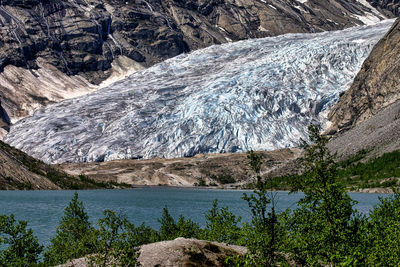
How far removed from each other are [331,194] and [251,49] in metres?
180

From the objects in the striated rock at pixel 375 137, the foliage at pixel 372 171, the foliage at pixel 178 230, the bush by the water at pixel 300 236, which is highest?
→ the striated rock at pixel 375 137

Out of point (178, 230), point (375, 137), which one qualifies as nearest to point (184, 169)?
point (375, 137)

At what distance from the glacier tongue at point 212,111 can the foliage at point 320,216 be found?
400 ft

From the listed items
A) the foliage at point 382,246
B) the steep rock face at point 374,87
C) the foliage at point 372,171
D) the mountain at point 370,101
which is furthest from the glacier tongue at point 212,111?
the foliage at point 382,246

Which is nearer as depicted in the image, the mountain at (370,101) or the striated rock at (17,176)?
the striated rock at (17,176)

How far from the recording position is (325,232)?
16156 mm

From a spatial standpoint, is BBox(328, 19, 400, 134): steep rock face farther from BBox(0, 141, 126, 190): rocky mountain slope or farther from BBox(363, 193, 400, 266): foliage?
BBox(363, 193, 400, 266): foliage

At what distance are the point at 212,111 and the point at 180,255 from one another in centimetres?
13050

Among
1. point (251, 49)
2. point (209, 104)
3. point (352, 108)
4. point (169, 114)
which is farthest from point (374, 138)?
point (251, 49)

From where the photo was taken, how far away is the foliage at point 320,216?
15.8 meters

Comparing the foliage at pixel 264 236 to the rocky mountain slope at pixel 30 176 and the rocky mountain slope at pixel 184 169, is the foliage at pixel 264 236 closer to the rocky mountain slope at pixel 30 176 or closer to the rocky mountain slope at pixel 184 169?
the rocky mountain slope at pixel 30 176

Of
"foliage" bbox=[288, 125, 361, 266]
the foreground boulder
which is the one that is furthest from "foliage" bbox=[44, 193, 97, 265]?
"foliage" bbox=[288, 125, 361, 266]

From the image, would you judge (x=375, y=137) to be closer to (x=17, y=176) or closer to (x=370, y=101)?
(x=370, y=101)

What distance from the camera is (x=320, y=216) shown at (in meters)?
16.8
